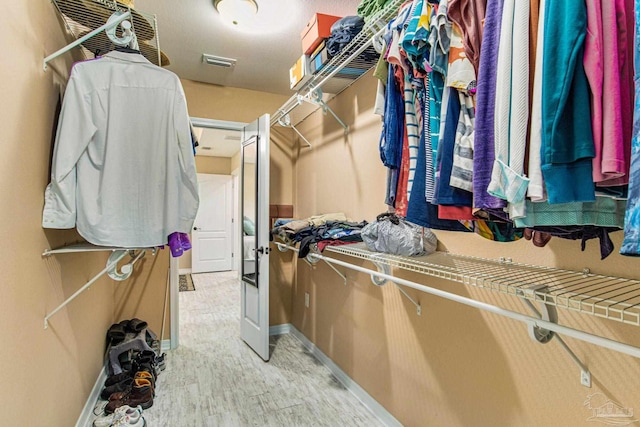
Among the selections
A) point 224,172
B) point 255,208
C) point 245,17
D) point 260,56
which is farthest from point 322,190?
point 224,172

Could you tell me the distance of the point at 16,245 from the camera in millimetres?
1146

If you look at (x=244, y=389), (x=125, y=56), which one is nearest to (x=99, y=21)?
(x=125, y=56)

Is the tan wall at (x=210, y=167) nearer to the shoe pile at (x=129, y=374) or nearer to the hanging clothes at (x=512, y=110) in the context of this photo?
the shoe pile at (x=129, y=374)

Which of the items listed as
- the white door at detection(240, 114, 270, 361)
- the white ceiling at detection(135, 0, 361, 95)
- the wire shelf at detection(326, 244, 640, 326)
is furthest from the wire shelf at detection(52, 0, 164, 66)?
the wire shelf at detection(326, 244, 640, 326)

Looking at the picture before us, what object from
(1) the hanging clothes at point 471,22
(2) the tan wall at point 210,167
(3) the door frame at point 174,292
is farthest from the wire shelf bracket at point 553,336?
(2) the tan wall at point 210,167

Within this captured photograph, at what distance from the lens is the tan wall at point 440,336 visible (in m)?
1.04

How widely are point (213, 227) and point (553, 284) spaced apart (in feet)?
20.3

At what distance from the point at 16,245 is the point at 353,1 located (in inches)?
77.6

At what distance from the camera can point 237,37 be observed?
2.25 meters

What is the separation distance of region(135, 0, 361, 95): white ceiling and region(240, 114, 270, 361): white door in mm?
440

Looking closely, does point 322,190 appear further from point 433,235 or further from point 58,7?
point 58,7

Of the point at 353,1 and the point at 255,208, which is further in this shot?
the point at 255,208

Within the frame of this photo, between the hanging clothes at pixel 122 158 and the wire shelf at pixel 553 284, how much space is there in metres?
1.01

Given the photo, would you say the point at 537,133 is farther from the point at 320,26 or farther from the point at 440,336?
the point at 320,26
